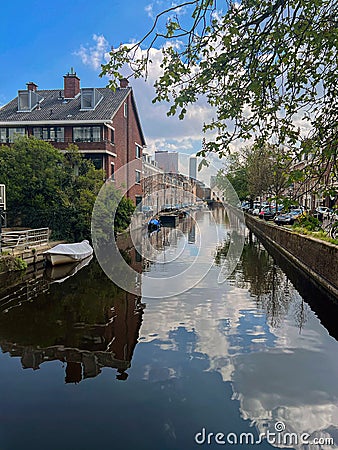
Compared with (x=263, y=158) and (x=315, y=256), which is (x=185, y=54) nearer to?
(x=315, y=256)

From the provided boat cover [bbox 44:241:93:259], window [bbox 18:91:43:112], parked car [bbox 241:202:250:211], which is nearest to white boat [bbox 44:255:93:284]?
boat cover [bbox 44:241:93:259]

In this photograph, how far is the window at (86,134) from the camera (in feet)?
101

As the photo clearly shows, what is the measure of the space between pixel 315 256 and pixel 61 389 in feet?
38.2

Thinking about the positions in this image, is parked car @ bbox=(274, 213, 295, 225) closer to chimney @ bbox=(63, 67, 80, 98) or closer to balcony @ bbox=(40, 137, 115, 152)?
balcony @ bbox=(40, 137, 115, 152)

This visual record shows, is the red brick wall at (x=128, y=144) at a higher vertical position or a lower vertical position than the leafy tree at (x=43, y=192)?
higher

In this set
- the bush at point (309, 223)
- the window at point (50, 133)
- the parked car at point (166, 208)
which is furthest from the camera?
the parked car at point (166, 208)

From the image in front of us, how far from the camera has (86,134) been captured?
31.1 m

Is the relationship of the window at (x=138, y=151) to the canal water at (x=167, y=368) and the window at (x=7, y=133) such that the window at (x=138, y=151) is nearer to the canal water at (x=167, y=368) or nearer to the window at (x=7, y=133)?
the window at (x=7, y=133)

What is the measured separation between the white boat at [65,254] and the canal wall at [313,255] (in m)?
10.5

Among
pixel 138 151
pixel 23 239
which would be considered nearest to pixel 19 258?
pixel 23 239

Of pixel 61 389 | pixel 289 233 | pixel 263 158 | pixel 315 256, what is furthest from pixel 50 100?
pixel 61 389

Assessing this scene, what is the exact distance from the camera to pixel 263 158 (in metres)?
38.8

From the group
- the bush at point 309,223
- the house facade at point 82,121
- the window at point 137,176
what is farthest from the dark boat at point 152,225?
the bush at point 309,223

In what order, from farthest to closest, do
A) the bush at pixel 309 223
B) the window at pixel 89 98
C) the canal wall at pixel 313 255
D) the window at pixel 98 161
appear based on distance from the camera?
the window at pixel 89 98 → the window at pixel 98 161 → the canal wall at pixel 313 255 → the bush at pixel 309 223
